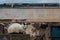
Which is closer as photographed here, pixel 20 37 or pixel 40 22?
pixel 20 37

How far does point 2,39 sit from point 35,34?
1.04m

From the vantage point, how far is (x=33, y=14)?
172 inches

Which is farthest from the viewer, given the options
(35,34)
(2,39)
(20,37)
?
(35,34)

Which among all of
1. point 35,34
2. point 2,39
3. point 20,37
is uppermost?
point 20,37

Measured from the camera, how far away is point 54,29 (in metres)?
4.24

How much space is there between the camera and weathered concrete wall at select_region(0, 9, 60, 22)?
14.1 ft

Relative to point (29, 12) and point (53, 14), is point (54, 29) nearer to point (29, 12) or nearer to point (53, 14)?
point (53, 14)

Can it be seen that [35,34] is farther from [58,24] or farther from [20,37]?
[20,37]

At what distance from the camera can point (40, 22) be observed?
4.24 meters

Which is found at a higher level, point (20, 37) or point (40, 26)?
point (20, 37)

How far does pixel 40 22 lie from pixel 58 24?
0.35 meters

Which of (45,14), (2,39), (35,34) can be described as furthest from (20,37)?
(45,14)

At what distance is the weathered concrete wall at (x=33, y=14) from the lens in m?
4.30

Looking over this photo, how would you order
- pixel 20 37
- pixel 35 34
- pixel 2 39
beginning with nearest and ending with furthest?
pixel 20 37 < pixel 2 39 < pixel 35 34
